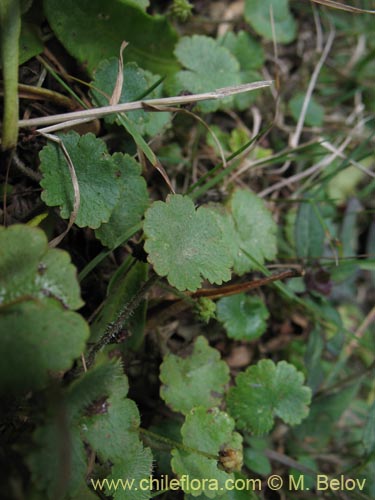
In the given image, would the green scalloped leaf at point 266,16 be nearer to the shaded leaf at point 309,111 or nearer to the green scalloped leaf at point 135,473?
the shaded leaf at point 309,111

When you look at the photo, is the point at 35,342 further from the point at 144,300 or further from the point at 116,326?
the point at 144,300

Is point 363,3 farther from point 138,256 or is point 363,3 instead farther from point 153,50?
point 138,256

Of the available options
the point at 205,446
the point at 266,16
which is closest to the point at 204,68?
the point at 266,16

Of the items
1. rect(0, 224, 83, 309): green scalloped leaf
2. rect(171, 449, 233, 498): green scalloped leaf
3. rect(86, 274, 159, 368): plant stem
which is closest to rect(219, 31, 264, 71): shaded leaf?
rect(86, 274, 159, 368): plant stem

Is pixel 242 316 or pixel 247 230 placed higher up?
pixel 247 230

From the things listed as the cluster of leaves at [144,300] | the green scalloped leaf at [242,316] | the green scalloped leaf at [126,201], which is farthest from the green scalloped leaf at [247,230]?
the green scalloped leaf at [126,201]
